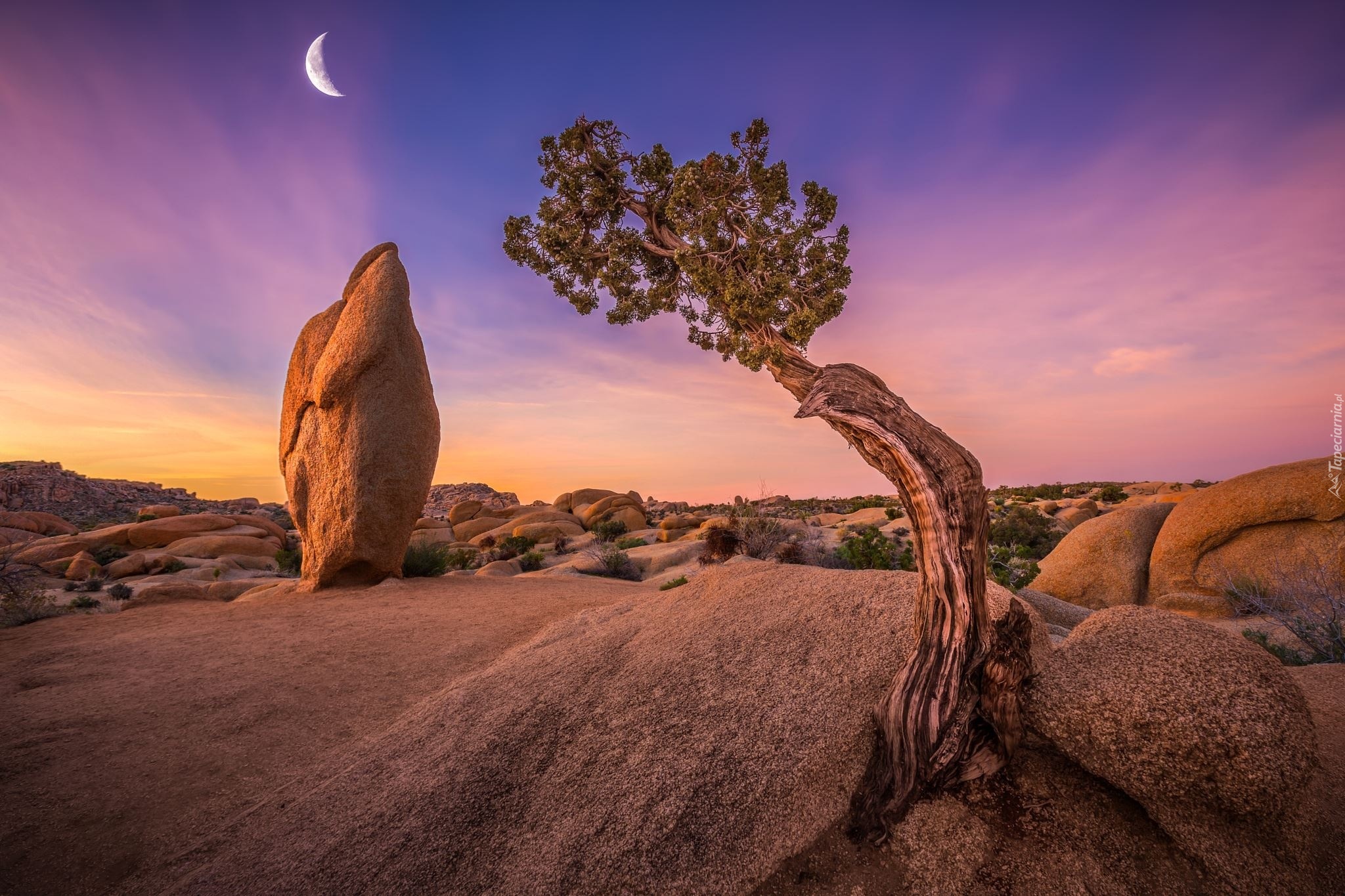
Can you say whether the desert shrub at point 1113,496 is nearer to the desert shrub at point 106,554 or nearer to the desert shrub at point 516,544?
the desert shrub at point 516,544

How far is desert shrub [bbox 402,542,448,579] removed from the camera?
12.3 metres

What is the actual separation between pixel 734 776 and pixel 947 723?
1231mm

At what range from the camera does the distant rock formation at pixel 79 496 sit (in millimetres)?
35875

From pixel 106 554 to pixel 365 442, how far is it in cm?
1505

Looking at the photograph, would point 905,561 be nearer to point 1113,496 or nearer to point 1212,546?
point 1212,546

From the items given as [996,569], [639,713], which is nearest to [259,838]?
[639,713]

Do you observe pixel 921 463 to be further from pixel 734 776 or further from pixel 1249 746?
pixel 734 776

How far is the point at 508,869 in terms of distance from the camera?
288 cm

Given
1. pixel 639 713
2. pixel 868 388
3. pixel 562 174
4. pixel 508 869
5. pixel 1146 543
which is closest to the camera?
pixel 508 869

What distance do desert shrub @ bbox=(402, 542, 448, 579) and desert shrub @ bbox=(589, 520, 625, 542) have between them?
12829mm

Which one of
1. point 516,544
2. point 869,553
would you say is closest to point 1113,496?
point 869,553

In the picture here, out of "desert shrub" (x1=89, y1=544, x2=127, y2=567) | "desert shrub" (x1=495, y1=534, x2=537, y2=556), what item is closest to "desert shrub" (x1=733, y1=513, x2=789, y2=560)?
"desert shrub" (x1=495, y1=534, x2=537, y2=556)

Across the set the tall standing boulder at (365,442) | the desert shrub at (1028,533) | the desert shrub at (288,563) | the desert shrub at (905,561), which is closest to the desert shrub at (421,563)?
the tall standing boulder at (365,442)

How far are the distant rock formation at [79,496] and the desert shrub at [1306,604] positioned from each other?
141ft
